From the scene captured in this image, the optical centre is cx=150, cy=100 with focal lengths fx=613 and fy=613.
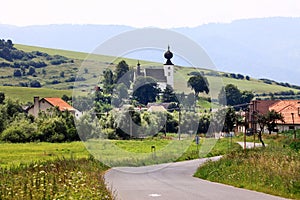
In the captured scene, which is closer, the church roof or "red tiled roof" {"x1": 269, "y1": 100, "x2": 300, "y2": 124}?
the church roof

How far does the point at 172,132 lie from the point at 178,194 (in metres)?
36.4

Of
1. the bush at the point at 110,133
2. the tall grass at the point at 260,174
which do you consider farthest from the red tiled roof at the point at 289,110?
the tall grass at the point at 260,174

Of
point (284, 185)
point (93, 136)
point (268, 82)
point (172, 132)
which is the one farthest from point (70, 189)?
point (268, 82)

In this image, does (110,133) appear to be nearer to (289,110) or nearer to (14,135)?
(14,135)

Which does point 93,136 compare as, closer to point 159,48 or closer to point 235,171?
point 159,48

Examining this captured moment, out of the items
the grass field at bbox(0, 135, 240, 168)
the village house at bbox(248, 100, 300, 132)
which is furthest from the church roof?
the village house at bbox(248, 100, 300, 132)

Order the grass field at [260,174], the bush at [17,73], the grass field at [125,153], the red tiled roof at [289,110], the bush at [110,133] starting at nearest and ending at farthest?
the grass field at [260,174], the grass field at [125,153], the bush at [110,133], the red tiled roof at [289,110], the bush at [17,73]

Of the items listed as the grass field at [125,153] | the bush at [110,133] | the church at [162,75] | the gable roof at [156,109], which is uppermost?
the church at [162,75]

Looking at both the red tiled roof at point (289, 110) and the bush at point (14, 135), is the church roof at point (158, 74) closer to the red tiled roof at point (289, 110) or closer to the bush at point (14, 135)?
the bush at point (14, 135)

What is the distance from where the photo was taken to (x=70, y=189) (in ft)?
47.3

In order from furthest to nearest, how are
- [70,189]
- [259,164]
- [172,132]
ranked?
[172,132] → [259,164] → [70,189]

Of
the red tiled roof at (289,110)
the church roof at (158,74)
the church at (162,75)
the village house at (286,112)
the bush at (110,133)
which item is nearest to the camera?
the bush at (110,133)

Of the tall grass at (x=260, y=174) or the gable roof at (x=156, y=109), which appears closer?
the tall grass at (x=260, y=174)

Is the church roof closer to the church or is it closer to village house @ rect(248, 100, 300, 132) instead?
the church
